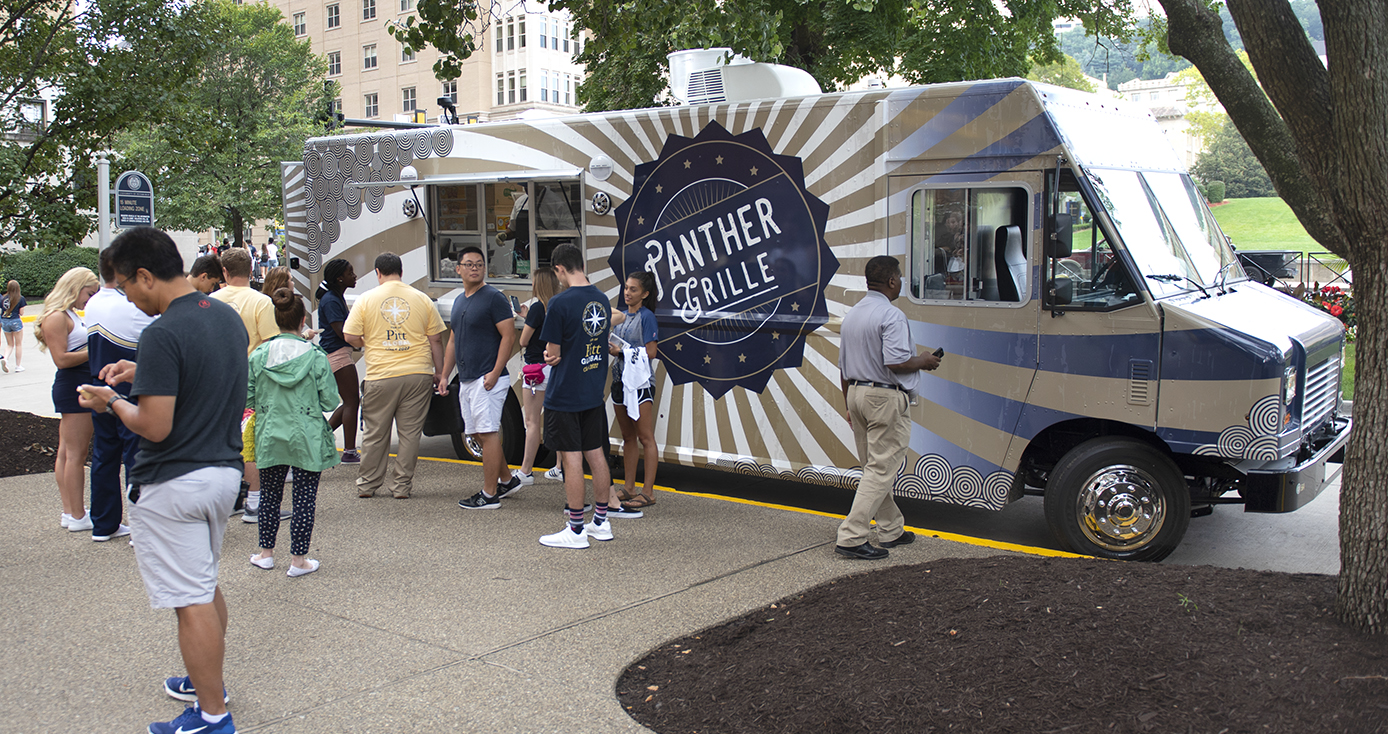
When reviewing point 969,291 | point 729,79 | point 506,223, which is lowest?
point 969,291

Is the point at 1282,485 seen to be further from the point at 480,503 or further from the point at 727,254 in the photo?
the point at 480,503

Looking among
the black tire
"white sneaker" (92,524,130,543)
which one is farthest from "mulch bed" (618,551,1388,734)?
the black tire

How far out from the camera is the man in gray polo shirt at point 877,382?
5949 millimetres

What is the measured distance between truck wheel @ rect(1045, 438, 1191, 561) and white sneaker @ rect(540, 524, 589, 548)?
9.17ft

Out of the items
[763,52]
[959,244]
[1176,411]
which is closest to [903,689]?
[1176,411]

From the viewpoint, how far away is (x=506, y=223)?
28.2ft

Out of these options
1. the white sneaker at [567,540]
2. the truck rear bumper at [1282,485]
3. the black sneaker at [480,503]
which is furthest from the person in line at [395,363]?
the truck rear bumper at [1282,485]

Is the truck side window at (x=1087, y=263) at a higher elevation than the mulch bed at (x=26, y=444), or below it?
higher

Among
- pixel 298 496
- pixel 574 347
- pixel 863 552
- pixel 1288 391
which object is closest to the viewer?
pixel 1288 391

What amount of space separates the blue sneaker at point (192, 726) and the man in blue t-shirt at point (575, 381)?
8.72ft

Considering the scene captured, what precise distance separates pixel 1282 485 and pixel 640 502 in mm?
4025

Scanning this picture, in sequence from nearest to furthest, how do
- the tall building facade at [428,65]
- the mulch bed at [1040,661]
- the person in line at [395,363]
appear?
the mulch bed at [1040,661]
the person in line at [395,363]
the tall building facade at [428,65]

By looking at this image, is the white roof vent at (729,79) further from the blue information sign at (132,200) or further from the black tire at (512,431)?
the blue information sign at (132,200)

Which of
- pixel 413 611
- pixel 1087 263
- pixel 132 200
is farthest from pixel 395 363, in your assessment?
pixel 132 200
